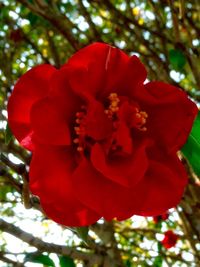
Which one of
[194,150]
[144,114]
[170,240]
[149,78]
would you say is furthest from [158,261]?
[144,114]

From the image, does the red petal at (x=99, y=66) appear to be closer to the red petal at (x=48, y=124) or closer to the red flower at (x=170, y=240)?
the red petal at (x=48, y=124)

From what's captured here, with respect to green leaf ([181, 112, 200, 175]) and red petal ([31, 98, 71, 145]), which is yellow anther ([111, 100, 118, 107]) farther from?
green leaf ([181, 112, 200, 175])

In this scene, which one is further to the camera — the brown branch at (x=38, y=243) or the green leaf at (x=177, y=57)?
the green leaf at (x=177, y=57)

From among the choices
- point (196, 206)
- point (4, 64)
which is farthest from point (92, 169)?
Result: point (4, 64)

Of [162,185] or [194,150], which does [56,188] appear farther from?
[194,150]

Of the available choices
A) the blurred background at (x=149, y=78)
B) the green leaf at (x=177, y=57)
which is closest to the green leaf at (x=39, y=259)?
the blurred background at (x=149, y=78)

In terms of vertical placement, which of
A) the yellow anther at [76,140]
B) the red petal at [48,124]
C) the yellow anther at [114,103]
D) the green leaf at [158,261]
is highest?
the yellow anther at [114,103]

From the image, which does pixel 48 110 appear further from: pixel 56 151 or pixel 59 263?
pixel 59 263
